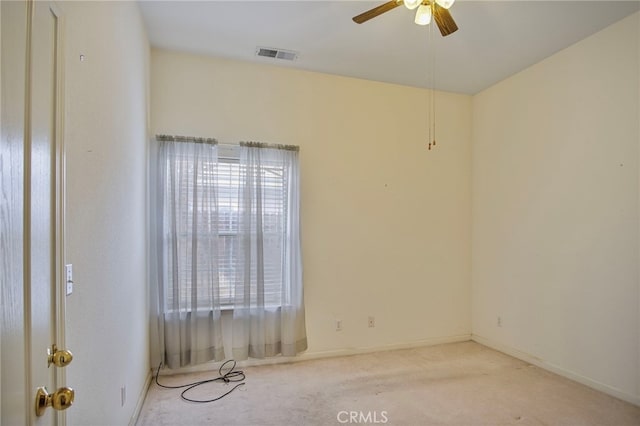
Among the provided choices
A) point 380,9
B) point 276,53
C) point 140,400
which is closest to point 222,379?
point 140,400

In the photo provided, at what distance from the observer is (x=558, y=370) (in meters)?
3.10

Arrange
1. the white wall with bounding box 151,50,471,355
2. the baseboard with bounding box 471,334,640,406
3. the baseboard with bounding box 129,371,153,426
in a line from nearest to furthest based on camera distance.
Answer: the baseboard with bounding box 129,371,153,426
the baseboard with bounding box 471,334,640,406
the white wall with bounding box 151,50,471,355

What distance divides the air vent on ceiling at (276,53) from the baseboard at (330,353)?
292cm

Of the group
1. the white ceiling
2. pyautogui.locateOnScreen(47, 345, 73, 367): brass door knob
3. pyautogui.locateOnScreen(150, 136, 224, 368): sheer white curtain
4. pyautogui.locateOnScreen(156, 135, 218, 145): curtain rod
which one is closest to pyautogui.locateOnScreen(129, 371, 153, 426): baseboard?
pyautogui.locateOnScreen(150, 136, 224, 368): sheer white curtain

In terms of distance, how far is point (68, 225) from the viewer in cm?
124

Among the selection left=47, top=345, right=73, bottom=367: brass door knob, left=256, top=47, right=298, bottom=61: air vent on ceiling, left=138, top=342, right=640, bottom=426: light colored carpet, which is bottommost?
left=138, top=342, right=640, bottom=426: light colored carpet

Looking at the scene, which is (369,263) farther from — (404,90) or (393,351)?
(404,90)

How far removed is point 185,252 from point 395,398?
2.15 meters

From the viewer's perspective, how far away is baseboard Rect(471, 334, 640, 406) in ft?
8.60

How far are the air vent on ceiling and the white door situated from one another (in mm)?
2353

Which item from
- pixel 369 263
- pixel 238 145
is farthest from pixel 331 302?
pixel 238 145

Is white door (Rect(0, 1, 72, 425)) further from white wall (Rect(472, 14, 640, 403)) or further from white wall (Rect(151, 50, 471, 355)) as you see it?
white wall (Rect(472, 14, 640, 403))

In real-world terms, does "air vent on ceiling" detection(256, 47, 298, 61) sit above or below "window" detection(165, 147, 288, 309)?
above

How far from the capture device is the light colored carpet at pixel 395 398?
2.38 meters
